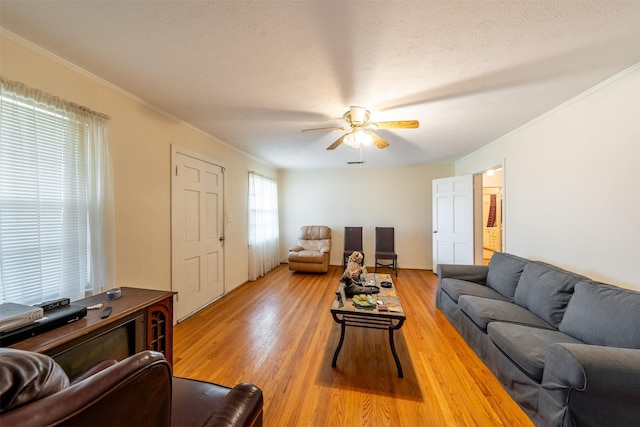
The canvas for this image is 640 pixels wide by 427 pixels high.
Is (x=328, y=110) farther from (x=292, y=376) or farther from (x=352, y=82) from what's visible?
(x=292, y=376)

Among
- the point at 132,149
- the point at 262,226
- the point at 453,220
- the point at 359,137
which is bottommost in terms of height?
the point at 262,226

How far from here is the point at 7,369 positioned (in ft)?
1.56

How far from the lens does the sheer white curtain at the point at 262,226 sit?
4203 millimetres

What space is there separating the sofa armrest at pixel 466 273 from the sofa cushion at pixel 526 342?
3.75 feet

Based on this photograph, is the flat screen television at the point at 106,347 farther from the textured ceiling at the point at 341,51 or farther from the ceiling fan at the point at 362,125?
the ceiling fan at the point at 362,125

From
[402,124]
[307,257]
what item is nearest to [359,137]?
[402,124]

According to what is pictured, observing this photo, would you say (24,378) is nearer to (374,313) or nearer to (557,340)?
(374,313)

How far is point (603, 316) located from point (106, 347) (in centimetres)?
307

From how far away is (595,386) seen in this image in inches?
43.4

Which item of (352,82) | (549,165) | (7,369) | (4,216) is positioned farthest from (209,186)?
(549,165)

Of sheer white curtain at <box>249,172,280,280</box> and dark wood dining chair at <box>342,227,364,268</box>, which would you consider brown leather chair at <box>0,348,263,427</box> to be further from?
dark wood dining chair at <box>342,227,364,268</box>

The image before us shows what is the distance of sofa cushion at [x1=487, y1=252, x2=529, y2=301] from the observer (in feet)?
7.77

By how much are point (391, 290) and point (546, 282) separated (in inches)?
50.5

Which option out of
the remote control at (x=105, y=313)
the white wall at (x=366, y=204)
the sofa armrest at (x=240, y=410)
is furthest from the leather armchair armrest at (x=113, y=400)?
the white wall at (x=366, y=204)
